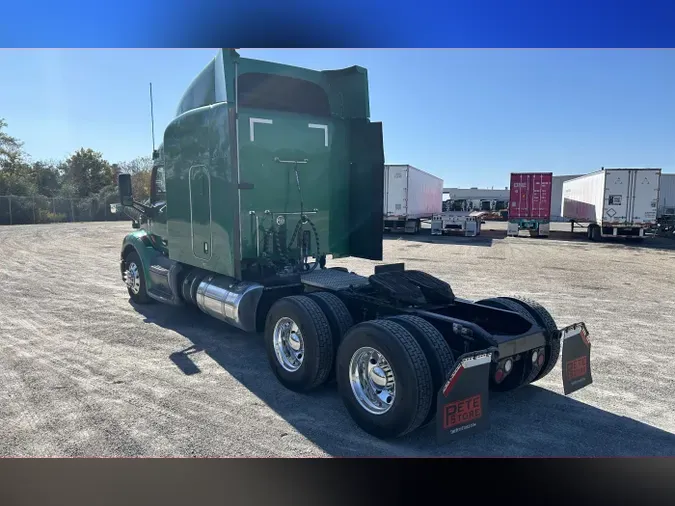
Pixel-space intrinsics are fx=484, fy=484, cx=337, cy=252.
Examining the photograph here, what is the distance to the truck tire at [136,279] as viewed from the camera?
870cm

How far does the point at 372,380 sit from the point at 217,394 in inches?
67.5

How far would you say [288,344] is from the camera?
5270 mm

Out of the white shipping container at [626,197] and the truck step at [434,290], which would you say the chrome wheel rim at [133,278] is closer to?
the truck step at [434,290]

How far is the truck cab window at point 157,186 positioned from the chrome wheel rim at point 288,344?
420cm

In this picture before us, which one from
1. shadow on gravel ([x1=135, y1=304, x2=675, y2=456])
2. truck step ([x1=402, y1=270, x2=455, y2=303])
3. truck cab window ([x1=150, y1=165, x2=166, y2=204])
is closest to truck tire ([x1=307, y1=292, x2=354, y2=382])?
shadow on gravel ([x1=135, y1=304, x2=675, y2=456])

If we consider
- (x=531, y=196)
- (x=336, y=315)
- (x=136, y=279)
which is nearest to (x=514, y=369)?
(x=336, y=315)

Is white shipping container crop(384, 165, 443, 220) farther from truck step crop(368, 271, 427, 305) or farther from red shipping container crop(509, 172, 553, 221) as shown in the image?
truck step crop(368, 271, 427, 305)

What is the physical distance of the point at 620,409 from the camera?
15.3 feet

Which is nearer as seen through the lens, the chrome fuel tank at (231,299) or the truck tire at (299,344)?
the truck tire at (299,344)

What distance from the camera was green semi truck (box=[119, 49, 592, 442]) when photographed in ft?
13.0

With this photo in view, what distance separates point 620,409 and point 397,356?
2.49 metres

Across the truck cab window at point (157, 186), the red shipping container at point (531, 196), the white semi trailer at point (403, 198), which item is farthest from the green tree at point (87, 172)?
the truck cab window at point (157, 186)

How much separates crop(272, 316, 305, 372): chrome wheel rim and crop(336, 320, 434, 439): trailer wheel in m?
0.82

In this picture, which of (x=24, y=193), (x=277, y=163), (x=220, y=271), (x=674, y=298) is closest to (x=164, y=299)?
(x=220, y=271)
